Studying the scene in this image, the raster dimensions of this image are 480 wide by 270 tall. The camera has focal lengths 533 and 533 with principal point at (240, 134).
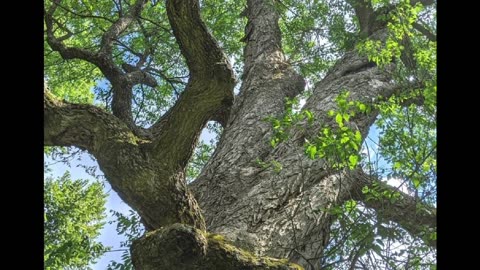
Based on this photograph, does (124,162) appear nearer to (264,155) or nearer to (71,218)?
(264,155)

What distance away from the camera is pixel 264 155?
5.31 metres

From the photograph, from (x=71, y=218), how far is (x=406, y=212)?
27.2 feet

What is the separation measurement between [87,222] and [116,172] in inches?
362

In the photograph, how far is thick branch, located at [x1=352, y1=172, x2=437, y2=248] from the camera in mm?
3443

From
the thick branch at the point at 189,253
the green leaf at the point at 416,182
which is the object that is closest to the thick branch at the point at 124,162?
the thick branch at the point at 189,253

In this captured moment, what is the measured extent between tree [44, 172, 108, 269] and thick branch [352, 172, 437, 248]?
3.90 m

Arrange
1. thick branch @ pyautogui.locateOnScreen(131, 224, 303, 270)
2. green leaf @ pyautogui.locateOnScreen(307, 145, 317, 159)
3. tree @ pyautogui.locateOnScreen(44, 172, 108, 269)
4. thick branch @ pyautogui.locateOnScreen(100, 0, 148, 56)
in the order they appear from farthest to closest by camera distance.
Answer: tree @ pyautogui.locateOnScreen(44, 172, 108, 269) < thick branch @ pyautogui.locateOnScreen(100, 0, 148, 56) < green leaf @ pyautogui.locateOnScreen(307, 145, 317, 159) < thick branch @ pyautogui.locateOnScreen(131, 224, 303, 270)

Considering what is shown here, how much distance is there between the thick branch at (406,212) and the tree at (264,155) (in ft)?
0.06

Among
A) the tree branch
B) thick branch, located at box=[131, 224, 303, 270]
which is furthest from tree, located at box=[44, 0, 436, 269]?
the tree branch

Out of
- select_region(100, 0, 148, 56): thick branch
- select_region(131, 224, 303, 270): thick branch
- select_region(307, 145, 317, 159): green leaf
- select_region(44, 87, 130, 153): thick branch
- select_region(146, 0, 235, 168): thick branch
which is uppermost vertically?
select_region(100, 0, 148, 56): thick branch

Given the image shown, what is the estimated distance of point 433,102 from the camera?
391cm

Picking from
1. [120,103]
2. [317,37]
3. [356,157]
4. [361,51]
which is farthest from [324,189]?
[317,37]

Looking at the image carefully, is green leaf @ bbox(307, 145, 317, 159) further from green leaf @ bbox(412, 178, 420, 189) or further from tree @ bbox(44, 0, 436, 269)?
green leaf @ bbox(412, 178, 420, 189)
